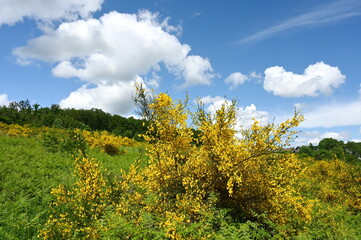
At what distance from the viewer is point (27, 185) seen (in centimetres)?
634

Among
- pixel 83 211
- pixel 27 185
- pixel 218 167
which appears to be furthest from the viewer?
pixel 27 185

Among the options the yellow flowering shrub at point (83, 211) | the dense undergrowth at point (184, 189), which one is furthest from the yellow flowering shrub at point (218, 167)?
the yellow flowering shrub at point (83, 211)

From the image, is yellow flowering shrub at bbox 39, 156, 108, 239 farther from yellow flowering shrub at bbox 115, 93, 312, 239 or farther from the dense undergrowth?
yellow flowering shrub at bbox 115, 93, 312, 239

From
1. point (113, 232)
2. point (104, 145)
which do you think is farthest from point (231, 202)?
point (104, 145)

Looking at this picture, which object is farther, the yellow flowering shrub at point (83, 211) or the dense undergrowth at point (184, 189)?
the dense undergrowth at point (184, 189)

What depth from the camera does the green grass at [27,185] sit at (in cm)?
442

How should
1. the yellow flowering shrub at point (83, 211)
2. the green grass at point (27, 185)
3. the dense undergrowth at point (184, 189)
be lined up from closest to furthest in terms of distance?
the yellow flowering shrub at point (83, 211) < the green grass at point (27, 185) < the dense undergrowth at point (184, 189)

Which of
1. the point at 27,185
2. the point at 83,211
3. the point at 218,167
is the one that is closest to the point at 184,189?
the point at 218,167

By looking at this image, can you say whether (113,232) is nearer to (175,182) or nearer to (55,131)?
(175,182)

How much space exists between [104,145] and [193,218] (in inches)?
415

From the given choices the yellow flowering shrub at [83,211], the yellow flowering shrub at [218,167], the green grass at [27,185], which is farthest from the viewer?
the yellow flowering shrub at [218,167]

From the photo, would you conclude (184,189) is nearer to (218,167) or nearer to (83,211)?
(218,167)

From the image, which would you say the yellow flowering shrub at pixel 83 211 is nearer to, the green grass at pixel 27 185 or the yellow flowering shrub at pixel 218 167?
the green grass at pixel 27 185

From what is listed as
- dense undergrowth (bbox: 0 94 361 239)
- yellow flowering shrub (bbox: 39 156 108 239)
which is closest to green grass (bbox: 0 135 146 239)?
dense undergrowth (bbox: 0 94 361 239)
